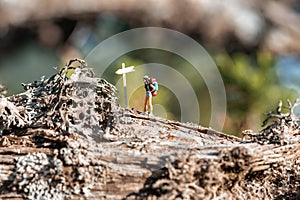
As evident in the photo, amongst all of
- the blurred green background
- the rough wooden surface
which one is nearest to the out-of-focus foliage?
the rough wooden surface

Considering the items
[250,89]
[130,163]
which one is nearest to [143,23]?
[130,163]

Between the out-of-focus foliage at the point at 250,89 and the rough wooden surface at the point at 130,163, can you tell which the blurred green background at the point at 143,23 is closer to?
the rough wooden surface at the point at 130,163

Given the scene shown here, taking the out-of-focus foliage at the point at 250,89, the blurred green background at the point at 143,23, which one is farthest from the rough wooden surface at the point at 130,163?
the out-of-focus foliage at the point at 250,89

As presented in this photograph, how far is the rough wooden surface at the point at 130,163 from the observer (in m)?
0.46

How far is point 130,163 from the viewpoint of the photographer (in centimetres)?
49

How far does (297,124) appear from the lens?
0.60m

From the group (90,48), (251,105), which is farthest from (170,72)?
(251,105)

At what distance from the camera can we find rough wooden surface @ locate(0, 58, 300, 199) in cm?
46

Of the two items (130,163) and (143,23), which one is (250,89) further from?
(143,23)

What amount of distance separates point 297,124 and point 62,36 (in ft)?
1.38

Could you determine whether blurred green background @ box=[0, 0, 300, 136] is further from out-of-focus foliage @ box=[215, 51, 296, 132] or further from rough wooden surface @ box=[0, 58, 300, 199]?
out-of-focus foliage @ box=[215, 51, 296, 132]

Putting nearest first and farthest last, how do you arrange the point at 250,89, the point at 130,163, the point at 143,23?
the point at 143,23 < the point at 130,163 < the point at 250,89

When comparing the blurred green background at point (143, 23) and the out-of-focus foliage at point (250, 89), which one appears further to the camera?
the out-of-focus foliage at point (250, 89)

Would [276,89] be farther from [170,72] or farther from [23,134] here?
[23,134]
